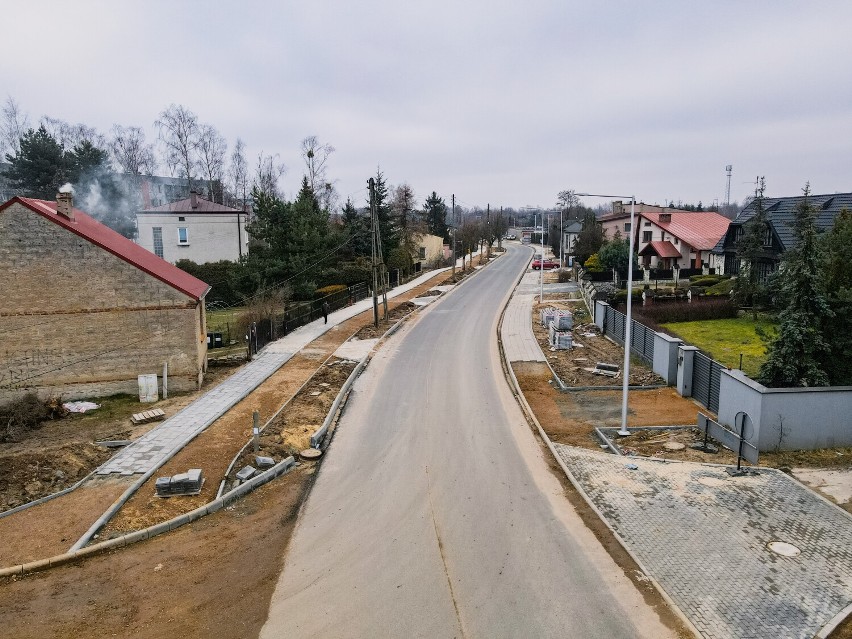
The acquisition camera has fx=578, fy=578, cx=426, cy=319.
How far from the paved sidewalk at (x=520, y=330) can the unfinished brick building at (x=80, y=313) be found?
13.0 meters

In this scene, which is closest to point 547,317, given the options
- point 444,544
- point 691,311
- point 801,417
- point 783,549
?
point 691,311

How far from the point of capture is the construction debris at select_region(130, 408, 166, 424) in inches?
666

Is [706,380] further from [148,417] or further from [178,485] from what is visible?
[148,417]

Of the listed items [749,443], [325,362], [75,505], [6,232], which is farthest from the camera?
[325,362]

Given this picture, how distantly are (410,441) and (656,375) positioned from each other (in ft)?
32.8

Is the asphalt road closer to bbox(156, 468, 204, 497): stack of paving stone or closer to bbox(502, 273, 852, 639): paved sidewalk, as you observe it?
bbox(502, 273, 852, 639): paved sidewalk

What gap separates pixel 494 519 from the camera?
36.0 feet

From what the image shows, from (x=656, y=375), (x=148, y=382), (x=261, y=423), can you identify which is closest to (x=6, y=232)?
(x=148, y=382)

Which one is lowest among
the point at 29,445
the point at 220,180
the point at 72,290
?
the point at 29,445

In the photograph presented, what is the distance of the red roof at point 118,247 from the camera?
19.2 meters

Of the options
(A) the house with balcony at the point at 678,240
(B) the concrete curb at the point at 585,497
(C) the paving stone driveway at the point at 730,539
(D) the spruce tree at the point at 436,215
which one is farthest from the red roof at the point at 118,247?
(D) the spruce tree at the point at 436,215

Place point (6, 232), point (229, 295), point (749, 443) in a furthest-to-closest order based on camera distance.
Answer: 1. point (229, 295)
2. point (6, 232)
3. point (749, 443)

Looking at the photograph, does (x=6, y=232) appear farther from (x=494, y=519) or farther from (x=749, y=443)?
(x=749, y=443)

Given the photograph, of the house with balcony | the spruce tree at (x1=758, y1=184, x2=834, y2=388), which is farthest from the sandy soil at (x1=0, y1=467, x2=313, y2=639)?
the house with balcony
